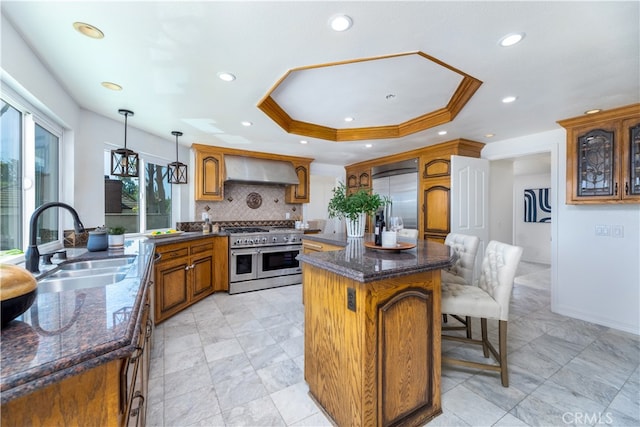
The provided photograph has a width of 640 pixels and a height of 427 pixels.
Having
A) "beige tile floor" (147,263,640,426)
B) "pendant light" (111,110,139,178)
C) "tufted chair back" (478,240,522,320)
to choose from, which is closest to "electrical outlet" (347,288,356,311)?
"beige tile floor" (147,263,640,426)

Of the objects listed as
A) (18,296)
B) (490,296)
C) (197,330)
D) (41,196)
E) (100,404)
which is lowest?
(197,330)

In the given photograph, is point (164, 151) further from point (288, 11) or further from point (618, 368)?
point (618, 368)

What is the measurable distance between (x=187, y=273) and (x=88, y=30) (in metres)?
2.51

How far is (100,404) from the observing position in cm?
64

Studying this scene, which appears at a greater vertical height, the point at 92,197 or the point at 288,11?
the point at 288,11

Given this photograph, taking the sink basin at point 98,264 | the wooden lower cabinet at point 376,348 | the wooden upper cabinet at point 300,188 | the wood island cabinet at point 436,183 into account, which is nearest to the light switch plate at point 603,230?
the wood island cabinet at point 436,183

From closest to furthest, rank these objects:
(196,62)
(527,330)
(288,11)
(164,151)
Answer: (288,11) < (196,62) < (527,330) < (164,151)

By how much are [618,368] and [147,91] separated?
438 centimetres

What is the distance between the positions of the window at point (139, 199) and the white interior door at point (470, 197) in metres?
4.14

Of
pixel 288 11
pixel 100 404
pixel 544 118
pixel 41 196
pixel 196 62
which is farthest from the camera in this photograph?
pixel 544 118

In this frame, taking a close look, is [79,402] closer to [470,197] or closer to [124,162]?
[124,162]

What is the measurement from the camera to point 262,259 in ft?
13.2

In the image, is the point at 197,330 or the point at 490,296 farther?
the point at 197,330

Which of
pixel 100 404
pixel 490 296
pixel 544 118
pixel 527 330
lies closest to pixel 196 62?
pixel 100 404
